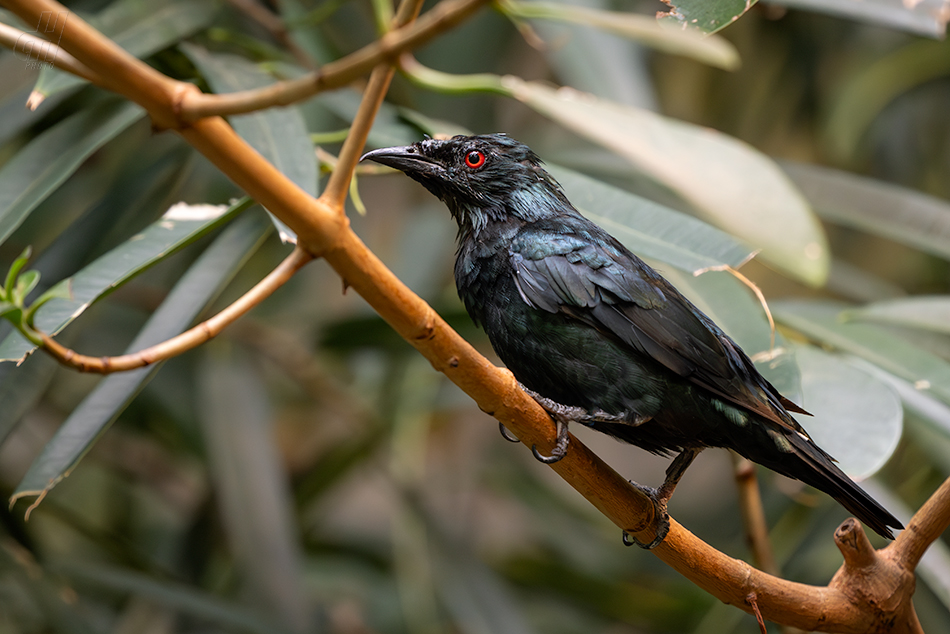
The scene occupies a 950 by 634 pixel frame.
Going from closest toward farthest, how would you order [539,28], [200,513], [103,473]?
[539,28]
[200,513]
[103,473]

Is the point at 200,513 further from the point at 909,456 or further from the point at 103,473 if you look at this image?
the point at 909,456

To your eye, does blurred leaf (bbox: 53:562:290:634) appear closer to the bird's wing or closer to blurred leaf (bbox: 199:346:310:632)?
blurred leaf (bbox: 199:346:310:632)

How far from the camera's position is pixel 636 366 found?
136 centimetres

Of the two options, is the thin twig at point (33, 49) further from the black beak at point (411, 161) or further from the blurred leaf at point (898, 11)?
the blurred leaf at point (898, 11)

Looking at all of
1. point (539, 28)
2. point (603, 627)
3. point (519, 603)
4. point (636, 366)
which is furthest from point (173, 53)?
point (603, 627)

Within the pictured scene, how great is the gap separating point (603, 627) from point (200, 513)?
1848 mm

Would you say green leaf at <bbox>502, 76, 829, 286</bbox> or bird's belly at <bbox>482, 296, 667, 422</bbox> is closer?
bird's belly at <bbox>482, 296, 667, 422</bbox>

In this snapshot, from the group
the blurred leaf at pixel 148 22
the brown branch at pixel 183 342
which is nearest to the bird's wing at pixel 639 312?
the brown branch at pixel 183 342

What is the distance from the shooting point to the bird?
4.38 ft

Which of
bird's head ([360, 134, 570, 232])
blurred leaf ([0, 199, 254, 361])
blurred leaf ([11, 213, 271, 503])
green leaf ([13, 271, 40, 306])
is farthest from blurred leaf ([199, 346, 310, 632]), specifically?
green leaf ([13, 271, 40, 306])

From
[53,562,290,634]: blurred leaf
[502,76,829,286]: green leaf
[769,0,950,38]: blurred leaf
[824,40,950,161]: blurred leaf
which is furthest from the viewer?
[824,40,950,161]: blurred leaf

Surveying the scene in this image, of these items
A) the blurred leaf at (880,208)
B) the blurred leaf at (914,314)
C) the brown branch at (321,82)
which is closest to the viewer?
the brown branch at (321,82)

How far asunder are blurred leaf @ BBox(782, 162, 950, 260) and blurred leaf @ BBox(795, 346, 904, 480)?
2.66 feet

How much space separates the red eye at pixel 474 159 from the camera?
1.58 metres
